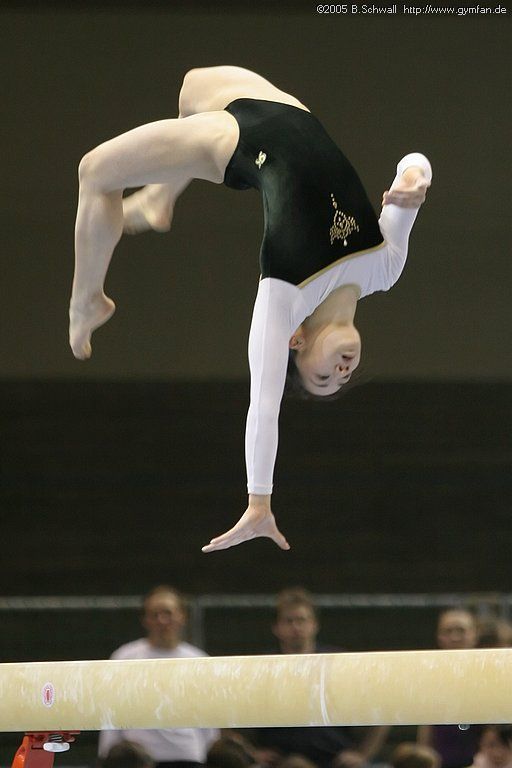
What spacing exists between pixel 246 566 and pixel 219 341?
1.40 meters

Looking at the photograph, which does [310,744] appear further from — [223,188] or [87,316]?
[223,188]

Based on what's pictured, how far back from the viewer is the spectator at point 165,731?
15.8 ft

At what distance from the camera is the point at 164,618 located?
199 inches

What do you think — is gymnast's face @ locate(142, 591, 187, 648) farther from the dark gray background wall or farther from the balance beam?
the dark gray background wall

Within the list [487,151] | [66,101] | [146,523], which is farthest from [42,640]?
[487,151]

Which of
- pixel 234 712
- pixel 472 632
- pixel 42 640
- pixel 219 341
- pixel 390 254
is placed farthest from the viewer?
pixel 219 341

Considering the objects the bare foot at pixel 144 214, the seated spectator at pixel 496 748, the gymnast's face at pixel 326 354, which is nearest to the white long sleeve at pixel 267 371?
the gymnast's face at pixel 326 354

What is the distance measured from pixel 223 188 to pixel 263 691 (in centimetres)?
535

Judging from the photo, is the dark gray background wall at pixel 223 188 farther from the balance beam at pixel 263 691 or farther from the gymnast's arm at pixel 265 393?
the balance beam at pixel 263 691

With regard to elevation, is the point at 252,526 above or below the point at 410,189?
below

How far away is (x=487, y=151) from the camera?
8.02m

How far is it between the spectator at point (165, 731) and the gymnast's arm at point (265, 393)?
1.65m

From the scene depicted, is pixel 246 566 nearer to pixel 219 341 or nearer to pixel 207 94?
pixel 219 341

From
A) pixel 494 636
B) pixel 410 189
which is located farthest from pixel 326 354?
pixel 494 636
